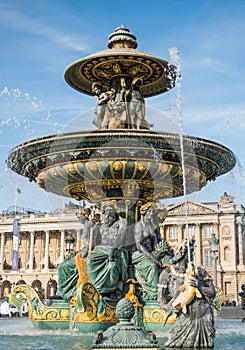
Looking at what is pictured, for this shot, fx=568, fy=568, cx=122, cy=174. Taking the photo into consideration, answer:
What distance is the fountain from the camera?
8.25m

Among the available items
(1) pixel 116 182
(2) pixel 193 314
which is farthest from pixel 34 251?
(2) pixel 193 314

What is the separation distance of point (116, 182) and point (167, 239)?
6027cm

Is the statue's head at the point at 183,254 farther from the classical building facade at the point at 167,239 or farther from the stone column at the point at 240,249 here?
the stone column at the point at 240,249

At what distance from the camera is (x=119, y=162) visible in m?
8.54

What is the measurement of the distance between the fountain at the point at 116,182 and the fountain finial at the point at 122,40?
401 millimetres

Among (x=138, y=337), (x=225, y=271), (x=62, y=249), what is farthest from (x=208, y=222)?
(x=138, y=337)

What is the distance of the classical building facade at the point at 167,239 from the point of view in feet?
225

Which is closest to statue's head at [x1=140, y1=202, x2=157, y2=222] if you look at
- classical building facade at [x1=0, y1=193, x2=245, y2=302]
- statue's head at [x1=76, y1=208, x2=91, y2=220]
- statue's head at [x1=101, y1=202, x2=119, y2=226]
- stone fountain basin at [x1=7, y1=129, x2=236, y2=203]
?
stone fountain basin at [x1=7, y1=129, x2=236, y2=203]

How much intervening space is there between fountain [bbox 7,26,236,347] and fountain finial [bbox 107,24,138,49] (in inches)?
15.8

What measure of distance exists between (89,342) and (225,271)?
63.5 m

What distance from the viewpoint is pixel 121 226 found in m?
8.78

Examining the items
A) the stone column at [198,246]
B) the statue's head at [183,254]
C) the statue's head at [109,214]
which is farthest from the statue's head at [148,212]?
the stone column at [198,246]

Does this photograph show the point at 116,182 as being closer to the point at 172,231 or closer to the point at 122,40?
the point at 122,40

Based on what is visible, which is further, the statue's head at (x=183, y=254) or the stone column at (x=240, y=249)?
the stone column at (x=240, y=249)
